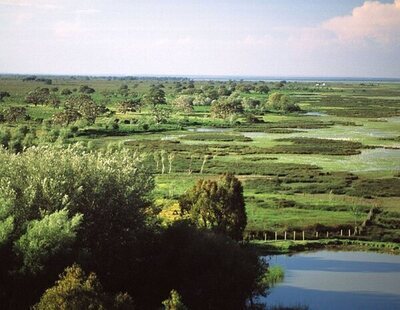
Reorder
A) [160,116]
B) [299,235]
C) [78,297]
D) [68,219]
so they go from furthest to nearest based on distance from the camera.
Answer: [160,116]
[299,235]
[68,219]
[78,297]

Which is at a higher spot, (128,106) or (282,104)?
(282,104)

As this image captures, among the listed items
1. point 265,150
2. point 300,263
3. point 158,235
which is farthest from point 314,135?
point 158,235

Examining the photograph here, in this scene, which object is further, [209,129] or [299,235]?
[209,129]

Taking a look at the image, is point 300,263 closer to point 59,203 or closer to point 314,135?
point 59,203

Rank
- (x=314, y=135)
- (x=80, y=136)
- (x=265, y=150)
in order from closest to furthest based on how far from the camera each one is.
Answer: (x=265, y=150) → (x=80, y=136) → (x=314, y=135)

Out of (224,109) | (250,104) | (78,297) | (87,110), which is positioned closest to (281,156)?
(87,110)

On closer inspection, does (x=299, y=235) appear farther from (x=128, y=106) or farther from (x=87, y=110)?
(x=128, y=106)

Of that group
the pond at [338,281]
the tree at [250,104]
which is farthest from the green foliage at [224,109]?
the pond at [338,281]
